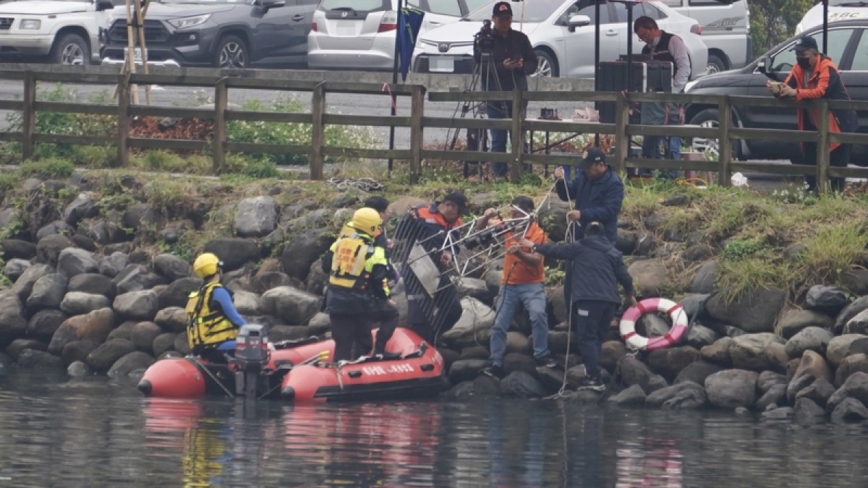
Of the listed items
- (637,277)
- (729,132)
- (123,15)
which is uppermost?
(123,15)

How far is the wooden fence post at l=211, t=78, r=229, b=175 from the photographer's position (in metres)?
18.6

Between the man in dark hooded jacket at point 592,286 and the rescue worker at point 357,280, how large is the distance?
129cm

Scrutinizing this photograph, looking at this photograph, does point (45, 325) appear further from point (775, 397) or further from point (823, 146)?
point (823, 146)

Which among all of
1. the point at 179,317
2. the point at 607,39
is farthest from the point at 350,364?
the point at 607,39

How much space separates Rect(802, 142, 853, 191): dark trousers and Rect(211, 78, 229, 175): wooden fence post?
20.8 feet

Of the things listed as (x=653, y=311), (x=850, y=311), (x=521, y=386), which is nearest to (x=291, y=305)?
(x=521, y=386)

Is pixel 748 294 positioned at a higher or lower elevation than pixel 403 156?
lower

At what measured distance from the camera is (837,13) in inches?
898

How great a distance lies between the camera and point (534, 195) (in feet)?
55.9

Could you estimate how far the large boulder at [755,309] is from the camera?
14781mm

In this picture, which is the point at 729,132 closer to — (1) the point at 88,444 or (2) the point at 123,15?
(1) the point at 88,444

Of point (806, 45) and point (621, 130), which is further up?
point (806, 45)

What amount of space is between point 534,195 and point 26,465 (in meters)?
7.44

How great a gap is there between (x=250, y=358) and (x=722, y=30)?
14.7 metres
